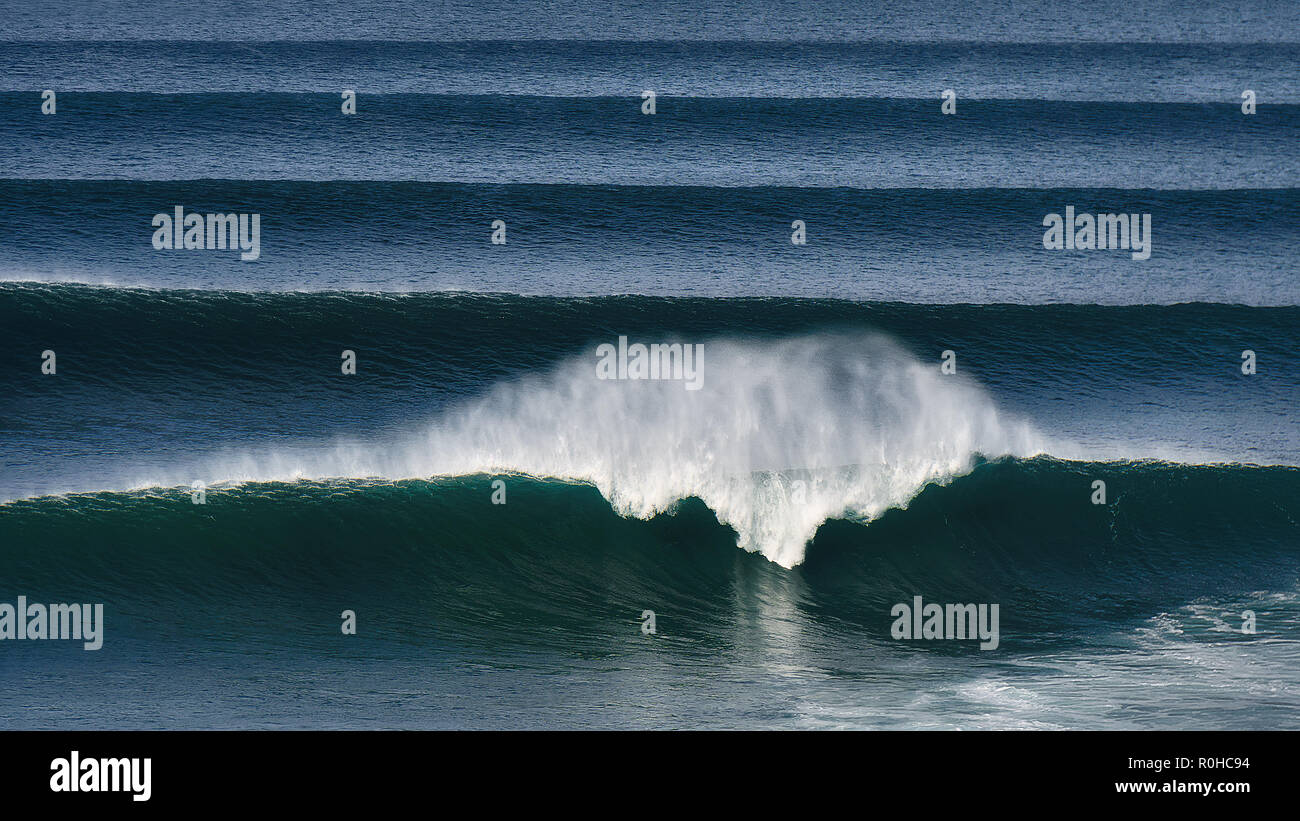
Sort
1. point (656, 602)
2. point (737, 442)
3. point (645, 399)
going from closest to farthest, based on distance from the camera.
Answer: point (656, 602)
point (737, 442)
point (645, 399)

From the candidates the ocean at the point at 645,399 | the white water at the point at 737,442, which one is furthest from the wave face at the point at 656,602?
the white water at the point at 737,442

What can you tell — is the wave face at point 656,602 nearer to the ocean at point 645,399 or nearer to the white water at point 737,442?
the ocean at point 645,399

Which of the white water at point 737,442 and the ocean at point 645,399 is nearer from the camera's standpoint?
the ocean at point 645,399

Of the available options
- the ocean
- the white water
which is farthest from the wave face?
the white water

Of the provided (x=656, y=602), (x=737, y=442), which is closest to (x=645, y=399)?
(x=737, y=442)

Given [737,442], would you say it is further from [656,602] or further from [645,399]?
[656,602]

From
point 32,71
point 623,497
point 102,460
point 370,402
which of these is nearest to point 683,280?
point 370,402
